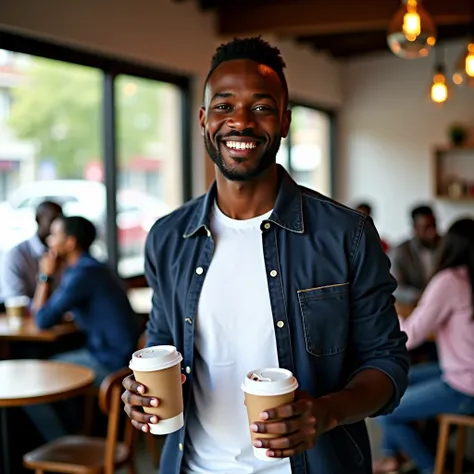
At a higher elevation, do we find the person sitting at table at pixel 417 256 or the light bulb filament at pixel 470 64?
the light bulb filament at pixel 470 64

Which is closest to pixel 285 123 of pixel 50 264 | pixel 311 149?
pixel 50 264

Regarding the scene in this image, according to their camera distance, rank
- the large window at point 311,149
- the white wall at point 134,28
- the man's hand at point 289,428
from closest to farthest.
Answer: the man's hand at point 289,428 < the white wall at point 134,28 < the large window at point 311,149

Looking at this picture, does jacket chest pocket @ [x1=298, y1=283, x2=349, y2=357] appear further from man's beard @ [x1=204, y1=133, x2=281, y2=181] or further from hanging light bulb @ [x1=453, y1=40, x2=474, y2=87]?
hanging light bulb @ [x1=453, y1=40, x2=474, y2=87]

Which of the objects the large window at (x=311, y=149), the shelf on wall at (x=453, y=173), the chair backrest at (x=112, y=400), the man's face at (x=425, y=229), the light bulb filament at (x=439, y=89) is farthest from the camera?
the large window at (x=311, y=149)

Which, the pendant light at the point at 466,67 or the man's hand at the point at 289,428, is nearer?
the man's hand at the point at 289,428

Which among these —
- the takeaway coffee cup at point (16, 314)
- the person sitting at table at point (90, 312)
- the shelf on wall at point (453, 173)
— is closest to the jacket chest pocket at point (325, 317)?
the person sitting at table at point (90, 312)

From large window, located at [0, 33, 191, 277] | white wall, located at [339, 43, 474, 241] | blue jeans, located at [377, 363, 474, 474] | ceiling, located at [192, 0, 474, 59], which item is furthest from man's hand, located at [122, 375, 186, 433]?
white wall, located at [339, 43, 474, 241]

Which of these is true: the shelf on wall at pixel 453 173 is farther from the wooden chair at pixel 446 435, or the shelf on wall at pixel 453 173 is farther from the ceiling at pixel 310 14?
the wooden chair at pixel 446 435

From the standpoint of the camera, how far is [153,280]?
64.4 inches

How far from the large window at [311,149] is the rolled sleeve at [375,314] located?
6.31 metres

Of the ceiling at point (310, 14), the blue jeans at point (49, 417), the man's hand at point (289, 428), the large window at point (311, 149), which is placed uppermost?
the ceiling at point (310, 14)

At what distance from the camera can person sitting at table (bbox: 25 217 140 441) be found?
12.1 ft

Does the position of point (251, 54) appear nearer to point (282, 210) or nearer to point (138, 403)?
point (282, 210)

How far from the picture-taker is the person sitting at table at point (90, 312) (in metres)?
3.69
